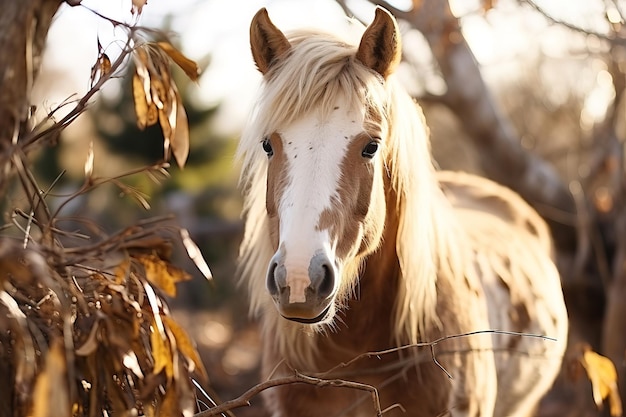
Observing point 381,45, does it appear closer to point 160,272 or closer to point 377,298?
point 377,298

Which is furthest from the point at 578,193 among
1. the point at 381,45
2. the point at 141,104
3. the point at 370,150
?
the point at 141,104

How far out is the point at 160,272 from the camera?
2.04 m

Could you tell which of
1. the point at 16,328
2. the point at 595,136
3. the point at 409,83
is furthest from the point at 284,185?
the point at 595,136

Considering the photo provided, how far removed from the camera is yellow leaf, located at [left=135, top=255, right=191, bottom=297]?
2002 mm

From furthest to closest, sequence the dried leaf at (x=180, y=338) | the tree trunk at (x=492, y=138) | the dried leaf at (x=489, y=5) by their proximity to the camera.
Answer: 1. the tree trunk at (x=492, y=138)
2. the dried leaf at (x=489, y=5)
3. the dried leaf at (x=180, y=338)

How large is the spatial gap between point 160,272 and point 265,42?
3.16 feet

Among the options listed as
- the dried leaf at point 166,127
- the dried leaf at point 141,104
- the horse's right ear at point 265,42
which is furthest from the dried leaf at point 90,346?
the horse's right ear at point 265,42

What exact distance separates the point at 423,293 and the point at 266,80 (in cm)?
92

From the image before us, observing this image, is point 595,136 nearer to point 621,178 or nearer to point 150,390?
point 621,178

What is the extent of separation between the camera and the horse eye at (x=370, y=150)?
7.62ft

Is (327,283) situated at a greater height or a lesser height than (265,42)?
lesser

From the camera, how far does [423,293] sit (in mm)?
2639

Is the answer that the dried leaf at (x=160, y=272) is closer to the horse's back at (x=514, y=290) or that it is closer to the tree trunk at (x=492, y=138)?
the horse's back at (x=514, y=290)

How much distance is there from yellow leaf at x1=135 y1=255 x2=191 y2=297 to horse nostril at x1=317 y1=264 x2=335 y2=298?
0.39 meters
